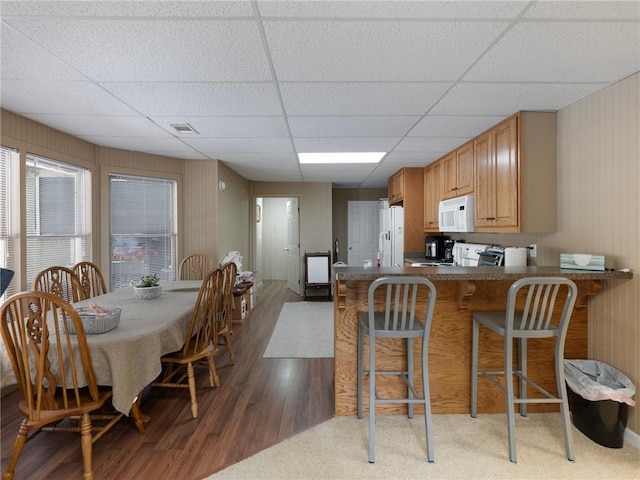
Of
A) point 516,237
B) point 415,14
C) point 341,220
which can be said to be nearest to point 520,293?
point 516,237

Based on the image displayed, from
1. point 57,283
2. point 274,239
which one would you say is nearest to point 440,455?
point 57,283

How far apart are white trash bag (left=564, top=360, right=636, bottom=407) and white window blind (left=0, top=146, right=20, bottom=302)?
4207mm

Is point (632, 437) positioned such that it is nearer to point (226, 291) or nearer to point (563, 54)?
point (563, 54)

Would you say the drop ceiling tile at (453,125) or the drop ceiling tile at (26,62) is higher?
the drop ceiling tile at (453,125)

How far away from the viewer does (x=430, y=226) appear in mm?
4605

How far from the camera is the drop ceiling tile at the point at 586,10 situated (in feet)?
4.49

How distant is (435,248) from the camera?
181 inches

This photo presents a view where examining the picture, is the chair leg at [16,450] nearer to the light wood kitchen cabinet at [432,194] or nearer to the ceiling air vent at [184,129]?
the ceiling air vent at [184,129]

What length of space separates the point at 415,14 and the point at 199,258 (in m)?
3.78

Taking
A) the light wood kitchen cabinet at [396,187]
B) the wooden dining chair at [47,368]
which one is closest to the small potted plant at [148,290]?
the wooden dining chair at [47,368]

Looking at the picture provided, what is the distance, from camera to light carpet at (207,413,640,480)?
1.80m

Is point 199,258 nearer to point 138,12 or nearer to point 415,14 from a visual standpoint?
point 138,12

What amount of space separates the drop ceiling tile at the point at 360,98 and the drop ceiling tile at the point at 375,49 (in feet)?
0.32

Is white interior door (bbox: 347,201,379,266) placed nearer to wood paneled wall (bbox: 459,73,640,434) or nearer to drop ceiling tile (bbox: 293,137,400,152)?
drop ceiling tile (bbox: 293,137,400,152)
